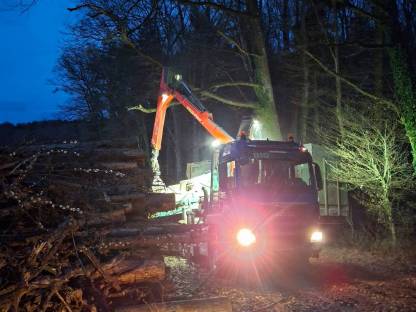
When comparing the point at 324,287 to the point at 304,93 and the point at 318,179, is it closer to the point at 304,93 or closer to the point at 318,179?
the point at 318,179

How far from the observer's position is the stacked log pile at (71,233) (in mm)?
4238

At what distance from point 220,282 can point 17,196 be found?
5.16 meters

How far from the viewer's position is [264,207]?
839 cm

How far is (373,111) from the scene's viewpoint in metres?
13.2

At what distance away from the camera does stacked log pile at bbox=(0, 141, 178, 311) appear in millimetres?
4238

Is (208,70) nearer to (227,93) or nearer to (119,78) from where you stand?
(227,93)

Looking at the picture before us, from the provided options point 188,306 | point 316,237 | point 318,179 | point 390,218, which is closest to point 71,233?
point 188,306

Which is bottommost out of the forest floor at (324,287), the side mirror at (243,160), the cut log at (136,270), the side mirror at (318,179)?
the forest floor at (324,287)

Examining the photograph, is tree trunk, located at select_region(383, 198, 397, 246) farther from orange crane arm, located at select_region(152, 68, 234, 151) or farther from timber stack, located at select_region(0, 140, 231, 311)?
timber stack, located at select_region(0, 140, 231, 311)

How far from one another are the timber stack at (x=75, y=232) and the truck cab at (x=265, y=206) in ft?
9.64

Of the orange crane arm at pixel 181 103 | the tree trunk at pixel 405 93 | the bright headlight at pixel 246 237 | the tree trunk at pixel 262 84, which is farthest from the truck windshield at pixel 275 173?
the tree trunk at pixel 262 84

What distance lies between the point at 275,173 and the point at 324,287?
2.52 m

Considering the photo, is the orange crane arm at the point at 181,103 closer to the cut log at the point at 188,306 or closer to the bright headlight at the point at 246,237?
the bright headlight at the point at 246,237

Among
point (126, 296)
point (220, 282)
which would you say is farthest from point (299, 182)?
point (126, 296)
